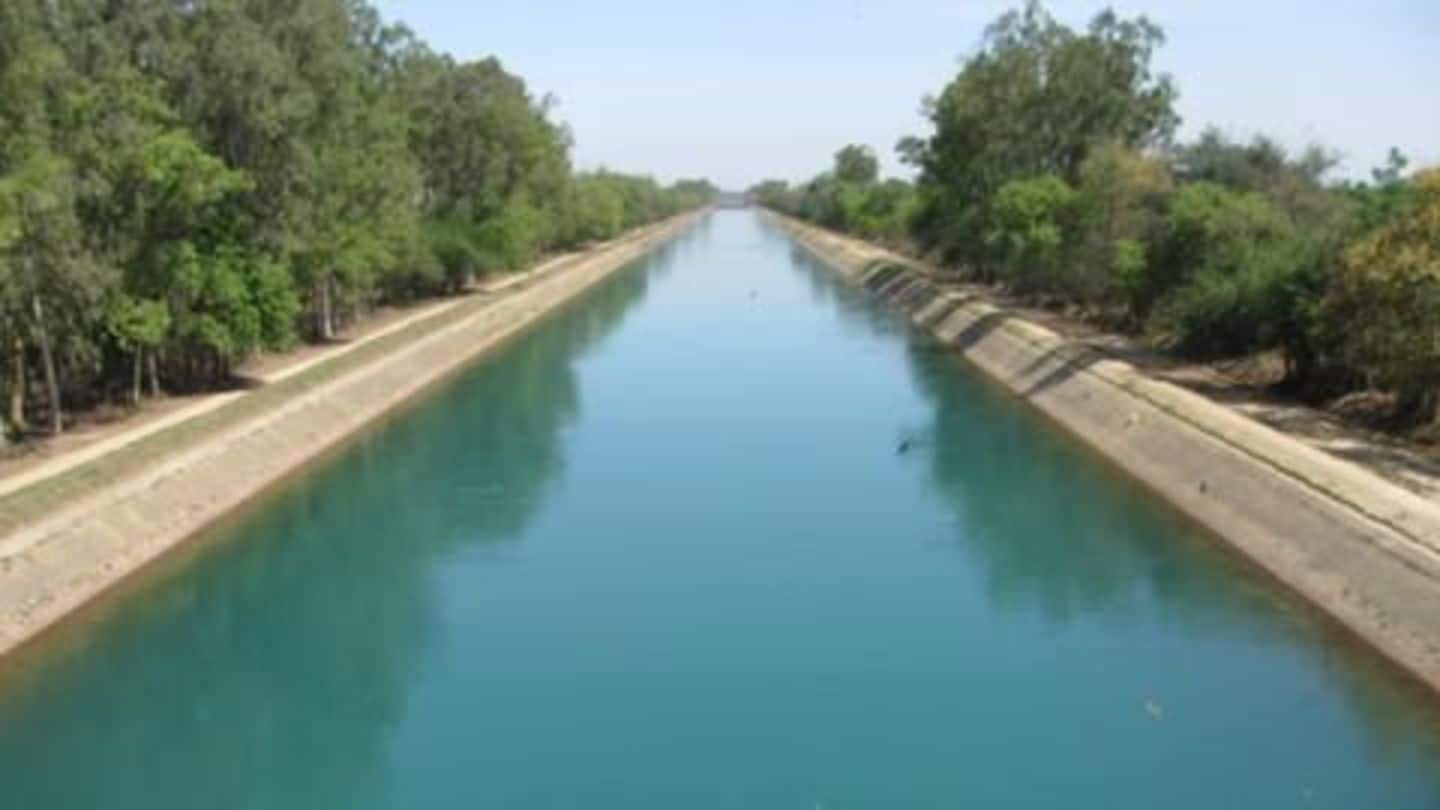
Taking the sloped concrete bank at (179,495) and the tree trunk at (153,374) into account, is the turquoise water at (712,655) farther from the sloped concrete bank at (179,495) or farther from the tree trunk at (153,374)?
the tree trunk at (153,374)

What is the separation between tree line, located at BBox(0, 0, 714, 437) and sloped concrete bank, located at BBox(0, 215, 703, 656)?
2717 mm

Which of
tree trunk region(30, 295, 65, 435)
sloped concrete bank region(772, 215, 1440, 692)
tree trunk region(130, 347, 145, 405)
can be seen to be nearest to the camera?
sloped concrete bank region(772, 215, 1440, 692)

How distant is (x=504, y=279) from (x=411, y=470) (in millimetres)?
46567

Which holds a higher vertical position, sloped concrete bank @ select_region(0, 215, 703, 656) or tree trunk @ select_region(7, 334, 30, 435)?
tree trunk @ select_region(7, 334, 30, 435)

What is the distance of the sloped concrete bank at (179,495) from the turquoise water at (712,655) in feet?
2.58

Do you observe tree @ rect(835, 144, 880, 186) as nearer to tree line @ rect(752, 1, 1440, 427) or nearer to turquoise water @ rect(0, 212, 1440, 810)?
tree line @ rect(752, 1, 1440, 427)

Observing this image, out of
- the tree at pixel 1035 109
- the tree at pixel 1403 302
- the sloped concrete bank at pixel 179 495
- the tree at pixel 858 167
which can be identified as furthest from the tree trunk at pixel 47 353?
the tree at pixel 858 167

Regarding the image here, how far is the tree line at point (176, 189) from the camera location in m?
28.6

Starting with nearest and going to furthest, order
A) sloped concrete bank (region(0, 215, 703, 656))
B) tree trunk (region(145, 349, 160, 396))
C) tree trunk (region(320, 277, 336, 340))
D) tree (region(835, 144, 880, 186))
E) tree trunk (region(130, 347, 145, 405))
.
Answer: sloped concrete bank (region(0, 215, 703, 656))
tree trunk (region(130, 347, 145, 405))
tree trunk (region(145, 349, 160, 396))
tree trunk (region(320, 277, 336, 340))
tree (region(835, 144, 880, 186))

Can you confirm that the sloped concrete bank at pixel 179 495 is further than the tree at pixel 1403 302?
No

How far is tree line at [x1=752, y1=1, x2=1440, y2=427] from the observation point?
30.7 metres

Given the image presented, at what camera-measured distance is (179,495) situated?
28.8 meters

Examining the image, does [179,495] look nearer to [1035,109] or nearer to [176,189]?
[176,189]

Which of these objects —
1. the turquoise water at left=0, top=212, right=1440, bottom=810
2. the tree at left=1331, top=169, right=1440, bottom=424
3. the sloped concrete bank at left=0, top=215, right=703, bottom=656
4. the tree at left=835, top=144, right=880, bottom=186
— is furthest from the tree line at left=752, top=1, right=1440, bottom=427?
the tree at left=835, top=144, right=880, bottom=186
